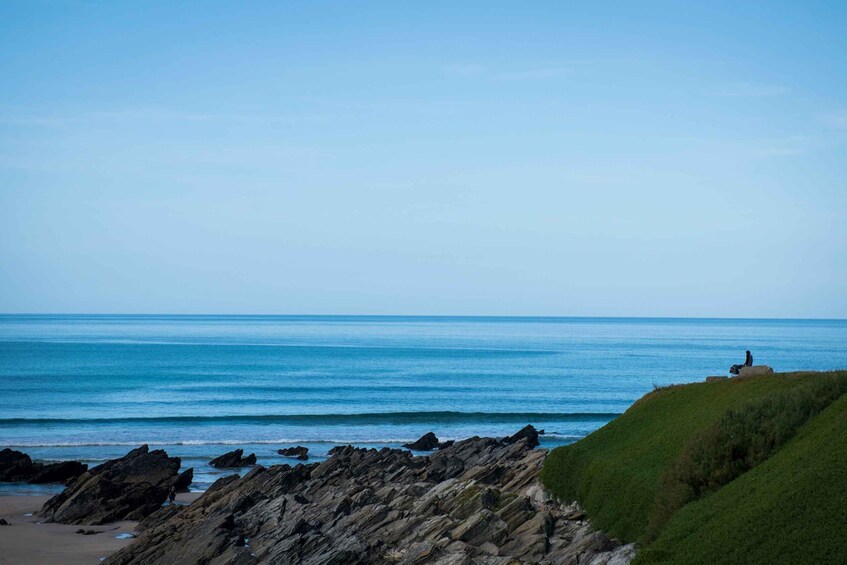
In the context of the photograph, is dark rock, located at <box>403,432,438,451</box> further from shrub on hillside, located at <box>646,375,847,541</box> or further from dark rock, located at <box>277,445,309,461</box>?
shrub on hillside, located at <box>646,375,847,541</box>

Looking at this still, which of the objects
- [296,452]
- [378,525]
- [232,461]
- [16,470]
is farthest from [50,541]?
[296,452]

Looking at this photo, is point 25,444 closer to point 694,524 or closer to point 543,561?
point 543,561

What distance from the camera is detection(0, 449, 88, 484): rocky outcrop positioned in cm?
4375

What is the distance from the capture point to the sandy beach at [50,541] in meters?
29.5

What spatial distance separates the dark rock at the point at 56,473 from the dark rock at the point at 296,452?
12362 mm

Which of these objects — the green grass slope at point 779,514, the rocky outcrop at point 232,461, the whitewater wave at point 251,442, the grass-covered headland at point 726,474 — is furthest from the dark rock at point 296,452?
the green grass slope at point 779,514

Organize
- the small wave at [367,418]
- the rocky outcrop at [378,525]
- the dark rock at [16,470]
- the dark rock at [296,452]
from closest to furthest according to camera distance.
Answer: the rocky outcrop at [378,525] < the dark rock at [16,470] < the dark rock at [296,452] < the small wave at [367,418]

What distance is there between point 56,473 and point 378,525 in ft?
81.0

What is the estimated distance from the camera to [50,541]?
104 ft

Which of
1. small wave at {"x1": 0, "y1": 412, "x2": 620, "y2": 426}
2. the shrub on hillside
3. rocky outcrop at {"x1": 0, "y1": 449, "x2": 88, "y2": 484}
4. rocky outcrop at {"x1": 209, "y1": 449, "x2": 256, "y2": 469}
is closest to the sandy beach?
rocky outcrop at {"x1": 0, "y1": 449, "x2": 88, "y2": 484}

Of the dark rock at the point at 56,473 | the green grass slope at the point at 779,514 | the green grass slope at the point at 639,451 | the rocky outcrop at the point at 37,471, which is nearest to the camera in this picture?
the green grass slope at the point at 779,514

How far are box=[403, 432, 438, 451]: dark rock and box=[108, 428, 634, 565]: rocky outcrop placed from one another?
1939 centimetres

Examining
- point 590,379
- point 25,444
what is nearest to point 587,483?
point 25,444

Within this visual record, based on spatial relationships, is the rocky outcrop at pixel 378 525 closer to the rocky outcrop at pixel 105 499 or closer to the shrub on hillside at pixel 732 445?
the shrub on hillside at pixel 732 445
